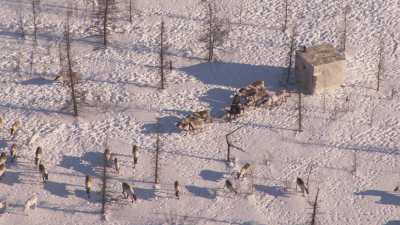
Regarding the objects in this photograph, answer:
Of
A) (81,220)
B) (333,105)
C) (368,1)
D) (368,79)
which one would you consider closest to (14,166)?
(81,220)

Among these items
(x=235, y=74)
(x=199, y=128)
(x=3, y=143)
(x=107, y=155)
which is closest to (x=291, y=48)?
(x=235, y=74)

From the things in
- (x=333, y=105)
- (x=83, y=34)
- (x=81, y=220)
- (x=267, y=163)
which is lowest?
(x=81, y=220)

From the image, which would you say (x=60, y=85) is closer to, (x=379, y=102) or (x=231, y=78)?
(x=231, y=78)

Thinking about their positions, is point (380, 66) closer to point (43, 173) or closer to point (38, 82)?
point (38, 82)

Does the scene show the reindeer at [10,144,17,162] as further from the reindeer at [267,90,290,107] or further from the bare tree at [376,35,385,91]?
the bare tree at [376,35,385,91]

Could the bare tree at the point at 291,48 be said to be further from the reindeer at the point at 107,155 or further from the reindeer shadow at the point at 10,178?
the reindeer shadow at the point at 10,178
